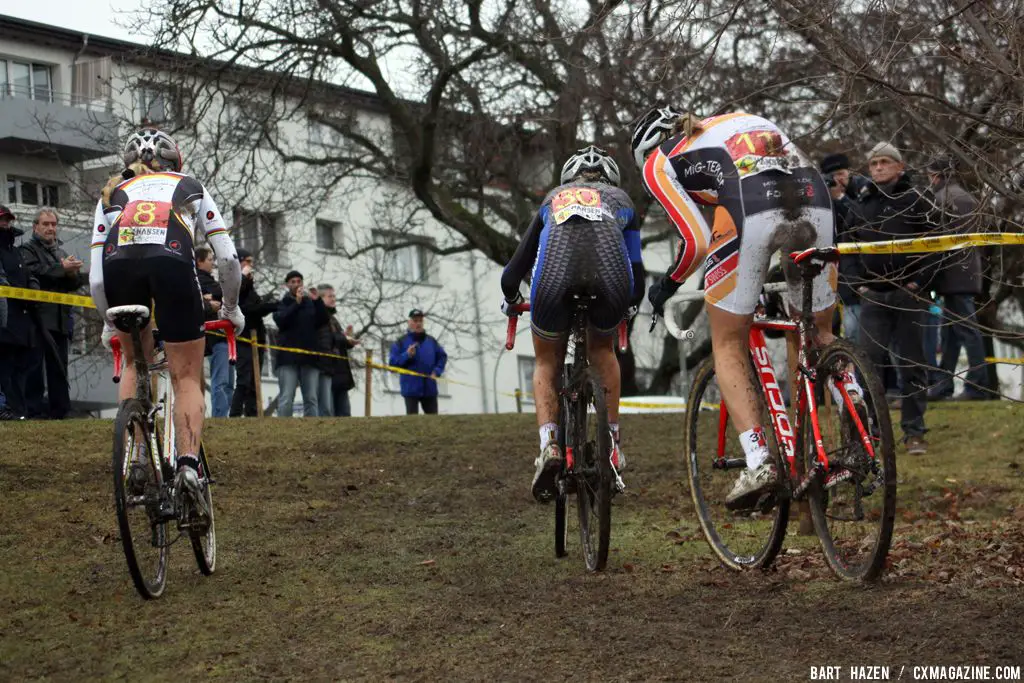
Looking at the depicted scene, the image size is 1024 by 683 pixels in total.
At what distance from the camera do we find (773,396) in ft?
24.4

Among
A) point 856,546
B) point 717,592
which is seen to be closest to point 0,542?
point 717,592

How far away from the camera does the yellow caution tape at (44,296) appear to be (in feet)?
47.8

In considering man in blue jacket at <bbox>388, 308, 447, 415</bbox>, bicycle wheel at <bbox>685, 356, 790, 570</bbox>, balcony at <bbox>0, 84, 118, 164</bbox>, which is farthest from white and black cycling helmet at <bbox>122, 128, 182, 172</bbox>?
balcony at <bbox>0, 84, 118, 164</bbox>

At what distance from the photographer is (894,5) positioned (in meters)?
8.23

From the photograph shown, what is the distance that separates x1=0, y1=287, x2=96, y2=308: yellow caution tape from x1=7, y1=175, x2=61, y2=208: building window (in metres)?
28.5

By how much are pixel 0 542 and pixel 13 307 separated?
6.31 metres

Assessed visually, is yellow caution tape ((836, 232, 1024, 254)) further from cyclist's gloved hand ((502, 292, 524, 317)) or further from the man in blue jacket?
the man in blue jacket

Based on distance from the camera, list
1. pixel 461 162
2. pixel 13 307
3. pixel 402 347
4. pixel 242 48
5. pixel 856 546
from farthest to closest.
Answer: pixel 461 162
pixel 242 48
pixel 402 347
pixel 13 307
pixel 856 546

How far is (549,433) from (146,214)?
2.30 metres

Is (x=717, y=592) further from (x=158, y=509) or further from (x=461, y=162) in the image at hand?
(x=461, y=162)

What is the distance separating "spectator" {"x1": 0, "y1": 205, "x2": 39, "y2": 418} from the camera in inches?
585

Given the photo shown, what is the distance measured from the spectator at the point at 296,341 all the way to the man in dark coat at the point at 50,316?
3481 mm

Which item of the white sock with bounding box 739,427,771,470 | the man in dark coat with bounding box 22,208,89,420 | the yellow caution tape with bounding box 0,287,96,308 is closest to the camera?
the white sock with bounding box 739,427,771,470

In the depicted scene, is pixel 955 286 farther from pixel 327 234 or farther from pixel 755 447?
pixel 327 234
